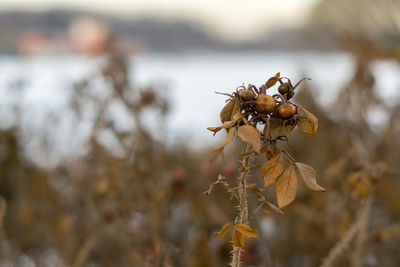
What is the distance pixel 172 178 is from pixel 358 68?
120 cm

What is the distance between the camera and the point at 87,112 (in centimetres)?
211

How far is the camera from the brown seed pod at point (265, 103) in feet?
2.10

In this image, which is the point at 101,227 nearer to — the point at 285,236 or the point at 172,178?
the point at 172,178

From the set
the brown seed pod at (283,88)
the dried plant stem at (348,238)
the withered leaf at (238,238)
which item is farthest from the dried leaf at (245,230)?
the dried plant stem at (348,238)

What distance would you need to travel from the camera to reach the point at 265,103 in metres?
0.64

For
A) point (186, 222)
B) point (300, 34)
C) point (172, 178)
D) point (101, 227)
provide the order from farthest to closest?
point (300, 34) < point (186, 222) < point (101, 227) < point (172, 178)

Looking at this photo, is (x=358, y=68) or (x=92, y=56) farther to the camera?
(x=92, y=56)

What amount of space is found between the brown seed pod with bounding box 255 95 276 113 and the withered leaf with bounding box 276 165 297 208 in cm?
11

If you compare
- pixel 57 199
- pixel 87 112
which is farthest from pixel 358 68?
pixel 57 199

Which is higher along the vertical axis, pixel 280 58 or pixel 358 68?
pixel 280 58

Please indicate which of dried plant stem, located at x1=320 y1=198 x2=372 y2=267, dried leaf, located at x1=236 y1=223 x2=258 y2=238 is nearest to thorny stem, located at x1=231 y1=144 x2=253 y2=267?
dried leaf, located at x1=236 y1=223 x2=258 y2=238

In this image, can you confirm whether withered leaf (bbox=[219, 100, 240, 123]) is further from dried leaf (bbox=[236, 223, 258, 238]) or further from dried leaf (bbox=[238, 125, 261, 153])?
dried leaf (bbox=[236, 223, 258, 238])

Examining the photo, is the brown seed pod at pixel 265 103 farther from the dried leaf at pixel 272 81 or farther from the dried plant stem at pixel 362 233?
the dried plant stem at pixel 362 233

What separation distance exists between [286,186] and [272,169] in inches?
1.5
